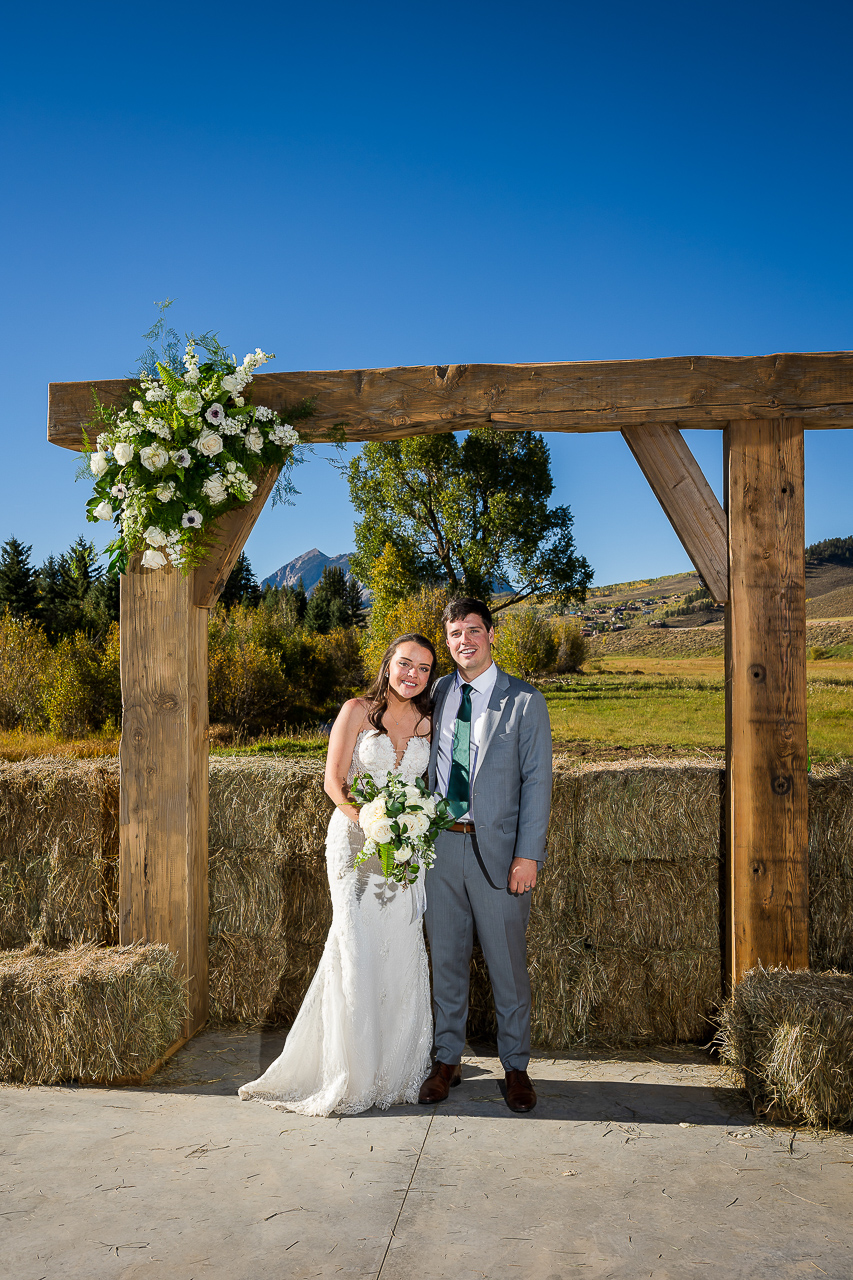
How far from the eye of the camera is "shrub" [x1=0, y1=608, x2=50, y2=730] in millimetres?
14727

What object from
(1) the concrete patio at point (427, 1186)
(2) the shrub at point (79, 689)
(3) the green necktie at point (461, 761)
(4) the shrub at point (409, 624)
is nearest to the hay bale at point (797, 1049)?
(1) the concrete patio at point (427, 1186)

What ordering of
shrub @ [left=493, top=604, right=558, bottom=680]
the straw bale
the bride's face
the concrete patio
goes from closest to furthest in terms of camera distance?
the concrete patio, the bride's face, the straw bale, shrub @ [left=493, top=604, right=558, bottom=680]

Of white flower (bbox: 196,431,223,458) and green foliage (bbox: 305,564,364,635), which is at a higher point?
green foliage (bbox: 305,564,364,635)

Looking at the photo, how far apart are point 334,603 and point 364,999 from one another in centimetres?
3820

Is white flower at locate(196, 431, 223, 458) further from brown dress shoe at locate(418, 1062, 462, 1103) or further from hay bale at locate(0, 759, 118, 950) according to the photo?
brown dress shoe at locate(418, 1062, 462, 1103)

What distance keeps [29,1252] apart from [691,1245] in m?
2.05

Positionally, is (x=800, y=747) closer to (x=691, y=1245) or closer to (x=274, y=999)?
(x=691, y=1245)

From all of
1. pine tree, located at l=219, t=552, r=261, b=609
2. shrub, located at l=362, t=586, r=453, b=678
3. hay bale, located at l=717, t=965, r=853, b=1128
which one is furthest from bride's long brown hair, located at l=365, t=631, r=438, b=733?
pine tree, located at l=219, t=552, r=261, b=609

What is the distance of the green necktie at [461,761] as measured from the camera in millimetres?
3627

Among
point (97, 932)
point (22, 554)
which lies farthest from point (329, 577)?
point (97, 932)

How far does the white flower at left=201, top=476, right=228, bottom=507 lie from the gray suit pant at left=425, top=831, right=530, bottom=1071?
6.35 ft

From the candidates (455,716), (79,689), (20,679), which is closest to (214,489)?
(455,716)

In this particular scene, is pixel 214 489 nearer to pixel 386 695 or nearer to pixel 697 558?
pixel 386 695

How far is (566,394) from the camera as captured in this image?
13.5 feet
